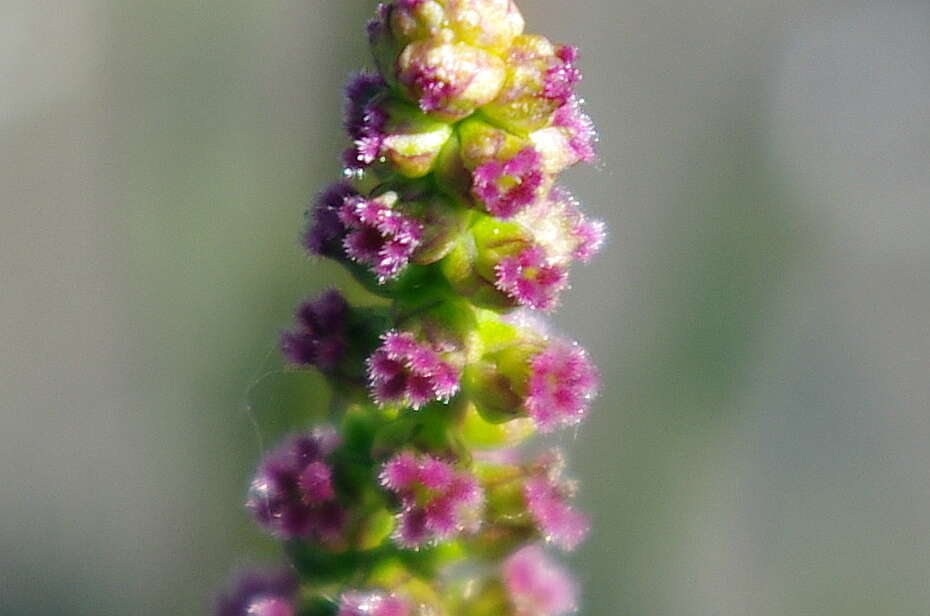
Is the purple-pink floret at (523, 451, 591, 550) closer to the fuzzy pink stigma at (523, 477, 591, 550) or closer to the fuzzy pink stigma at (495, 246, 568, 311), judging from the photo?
the fuzzy pink stigma at (523, 477, 591, 550)

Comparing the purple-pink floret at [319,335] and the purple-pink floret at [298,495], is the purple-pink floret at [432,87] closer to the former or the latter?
the purple-pink floret at [319,335]

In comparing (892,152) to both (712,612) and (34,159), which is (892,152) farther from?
(34,159)

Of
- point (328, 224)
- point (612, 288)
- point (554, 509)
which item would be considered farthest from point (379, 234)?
point (612, 288)

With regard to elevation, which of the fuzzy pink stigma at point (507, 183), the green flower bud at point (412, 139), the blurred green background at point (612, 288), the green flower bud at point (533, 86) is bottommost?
the fuzzy pink stigma at point (507, 183)

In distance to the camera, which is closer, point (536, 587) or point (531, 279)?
point (531, 279)

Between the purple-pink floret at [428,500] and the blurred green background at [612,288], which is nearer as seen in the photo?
the purple-pink floret at [428,500]

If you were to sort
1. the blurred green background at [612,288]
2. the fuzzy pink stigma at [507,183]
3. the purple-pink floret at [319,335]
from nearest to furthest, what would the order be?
the fuzzy pink stigma at [507,183] → the purple-pink floret at [319,335] → the blurred green background at [612,288]

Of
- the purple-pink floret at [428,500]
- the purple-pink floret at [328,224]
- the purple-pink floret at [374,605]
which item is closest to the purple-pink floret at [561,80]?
the purple-pink floret at [328,224]

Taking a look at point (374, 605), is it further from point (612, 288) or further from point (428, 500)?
point (612, 288)
